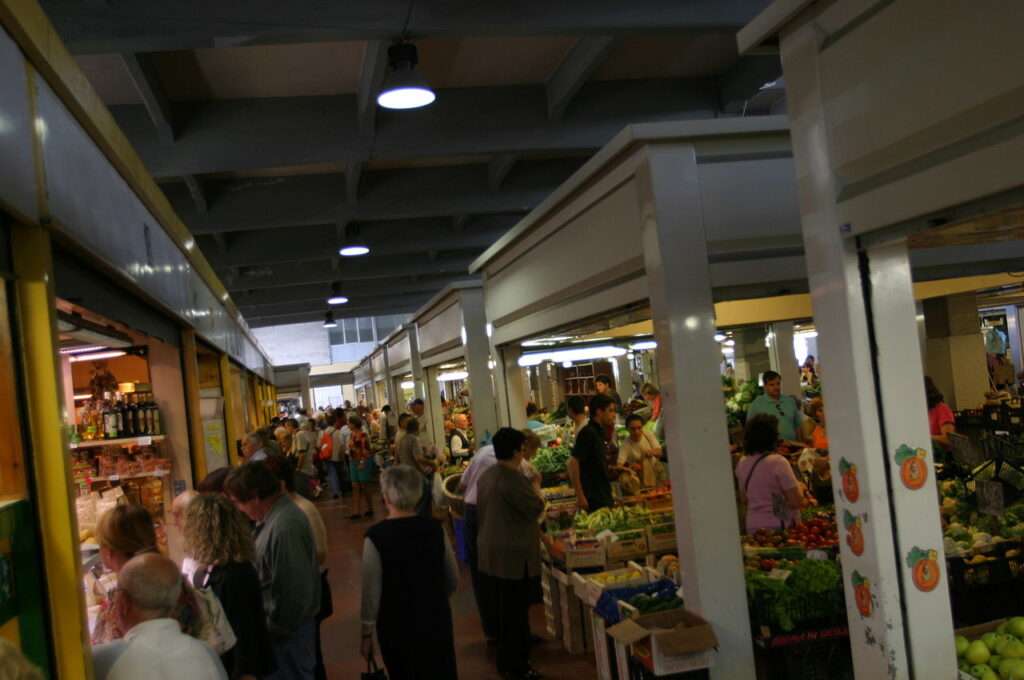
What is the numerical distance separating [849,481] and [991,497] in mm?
1426

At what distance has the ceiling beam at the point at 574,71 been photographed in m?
6.97

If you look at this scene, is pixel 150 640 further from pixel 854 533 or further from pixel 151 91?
pixel 151 91

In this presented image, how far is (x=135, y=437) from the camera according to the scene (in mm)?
5742

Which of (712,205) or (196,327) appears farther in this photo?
(196,327)

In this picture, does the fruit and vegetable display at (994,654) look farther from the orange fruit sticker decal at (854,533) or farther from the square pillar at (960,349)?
the square pillar at (960,349)

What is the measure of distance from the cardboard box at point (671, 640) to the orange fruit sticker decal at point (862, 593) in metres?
1.25

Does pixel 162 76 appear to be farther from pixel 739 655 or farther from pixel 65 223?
pixel 739 655

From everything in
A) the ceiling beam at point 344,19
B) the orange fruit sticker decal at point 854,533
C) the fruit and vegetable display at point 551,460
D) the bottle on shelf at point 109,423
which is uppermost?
the ceiling beam at point 344,19

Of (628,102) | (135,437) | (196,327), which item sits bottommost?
(135,437)

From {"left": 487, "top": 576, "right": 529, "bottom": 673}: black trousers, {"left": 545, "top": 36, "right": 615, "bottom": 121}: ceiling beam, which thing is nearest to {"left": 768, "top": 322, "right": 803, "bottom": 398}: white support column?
{"left": 545, "top": 36, "right": 615, "bottom": 121}: ceiling beam

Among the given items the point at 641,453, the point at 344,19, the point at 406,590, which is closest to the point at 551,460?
the point at 641,453

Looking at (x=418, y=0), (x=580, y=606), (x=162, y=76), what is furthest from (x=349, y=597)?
(x=418, y=0)

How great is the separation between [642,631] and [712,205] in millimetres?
2290

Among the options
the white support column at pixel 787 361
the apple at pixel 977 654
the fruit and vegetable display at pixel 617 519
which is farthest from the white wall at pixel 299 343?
the apple at pixel 977 654
